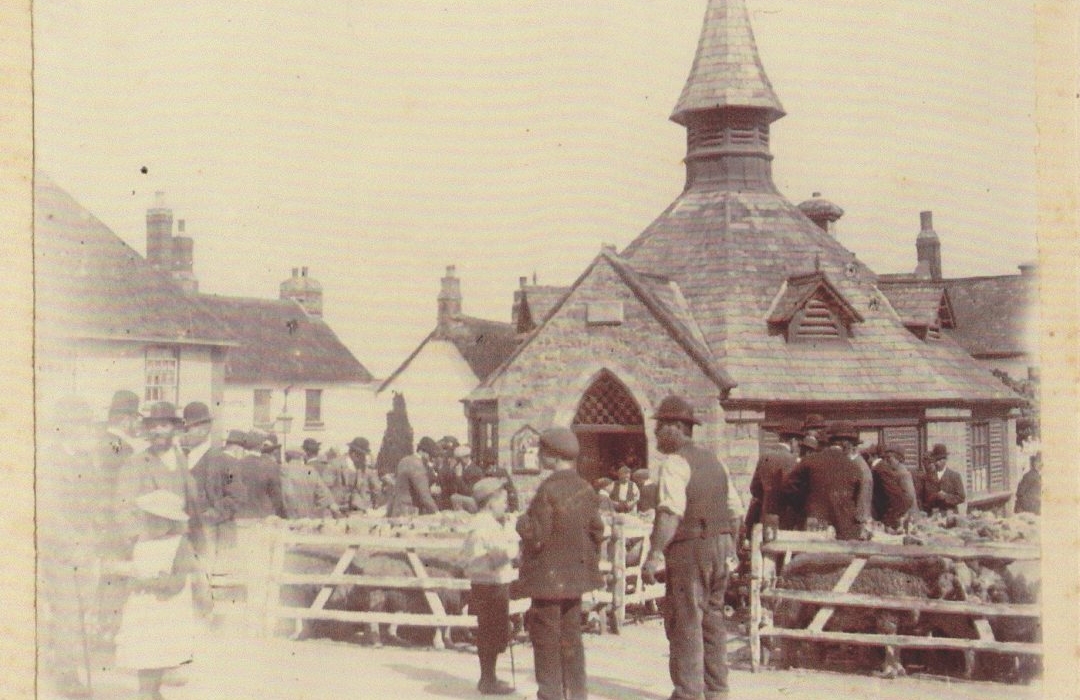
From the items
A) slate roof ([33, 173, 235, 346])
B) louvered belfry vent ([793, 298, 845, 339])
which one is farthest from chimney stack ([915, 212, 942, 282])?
slate roof ([33, 173, 235, 346])

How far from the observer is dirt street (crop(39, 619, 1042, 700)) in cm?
888

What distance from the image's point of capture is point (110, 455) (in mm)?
9070

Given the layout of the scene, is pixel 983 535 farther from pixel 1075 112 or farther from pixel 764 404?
pixel 764 404

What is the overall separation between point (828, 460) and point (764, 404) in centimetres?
741

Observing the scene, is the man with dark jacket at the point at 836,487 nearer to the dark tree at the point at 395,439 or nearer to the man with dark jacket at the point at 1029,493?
the man with dark jacket at the point at 1029,493

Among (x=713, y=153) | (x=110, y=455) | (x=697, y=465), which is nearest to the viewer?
(x=697, y=465)

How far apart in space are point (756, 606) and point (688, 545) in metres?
1.93

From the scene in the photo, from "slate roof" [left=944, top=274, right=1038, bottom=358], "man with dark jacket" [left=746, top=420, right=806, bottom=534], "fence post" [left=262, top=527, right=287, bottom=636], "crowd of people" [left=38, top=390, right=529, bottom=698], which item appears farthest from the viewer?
"slate roof" [left=944, top=274, right=1038, bottom=358]

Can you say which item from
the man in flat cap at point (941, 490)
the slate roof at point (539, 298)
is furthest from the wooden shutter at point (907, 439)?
the slate roof at point (539, 298)

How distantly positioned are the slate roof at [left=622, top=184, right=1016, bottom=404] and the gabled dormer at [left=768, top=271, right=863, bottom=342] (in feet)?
0.51

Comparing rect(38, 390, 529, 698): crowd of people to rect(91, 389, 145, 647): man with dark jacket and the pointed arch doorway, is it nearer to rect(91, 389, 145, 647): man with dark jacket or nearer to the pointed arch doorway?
rect(91, 389, 145, 647): man with dark jacket

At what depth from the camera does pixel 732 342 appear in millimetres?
19125

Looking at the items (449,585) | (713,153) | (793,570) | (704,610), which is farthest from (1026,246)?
(713,153)

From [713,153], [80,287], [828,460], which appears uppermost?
[713,153]
